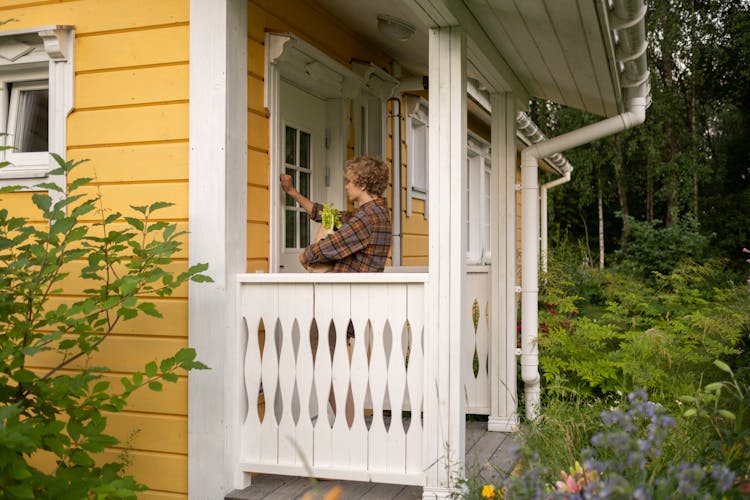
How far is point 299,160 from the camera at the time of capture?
5.22m

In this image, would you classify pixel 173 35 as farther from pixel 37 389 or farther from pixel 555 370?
pixel 555 370

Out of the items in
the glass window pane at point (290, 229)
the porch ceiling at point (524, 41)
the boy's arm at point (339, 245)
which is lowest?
the boy's arm at point (339, 245)

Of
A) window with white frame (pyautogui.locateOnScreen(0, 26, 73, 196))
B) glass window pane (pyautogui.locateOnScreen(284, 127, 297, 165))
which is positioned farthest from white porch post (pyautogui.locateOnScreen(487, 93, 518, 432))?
window with white frame (pyautogui.locateOnScreen(0, 26, 73, 196))

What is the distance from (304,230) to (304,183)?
1.00 feet

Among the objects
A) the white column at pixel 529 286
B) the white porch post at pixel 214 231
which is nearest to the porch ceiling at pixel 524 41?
the white column at pixel 529 286

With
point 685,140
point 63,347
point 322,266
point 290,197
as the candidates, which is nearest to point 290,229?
point 290,197

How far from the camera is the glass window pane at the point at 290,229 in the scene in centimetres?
508

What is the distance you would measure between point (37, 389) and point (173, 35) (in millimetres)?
1780

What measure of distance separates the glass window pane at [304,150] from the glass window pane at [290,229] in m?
0.36

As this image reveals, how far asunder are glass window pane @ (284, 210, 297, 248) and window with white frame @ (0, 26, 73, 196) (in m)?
1.37

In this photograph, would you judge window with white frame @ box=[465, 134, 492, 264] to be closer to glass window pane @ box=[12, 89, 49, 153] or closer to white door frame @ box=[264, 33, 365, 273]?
white door frame @ box=[264, 33, 365, 273]

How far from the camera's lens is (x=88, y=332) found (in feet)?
11.3

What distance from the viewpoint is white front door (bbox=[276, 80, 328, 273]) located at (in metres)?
4.98

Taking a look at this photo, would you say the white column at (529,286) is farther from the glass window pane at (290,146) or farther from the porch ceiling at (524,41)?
the glass window pane at (290,146)
